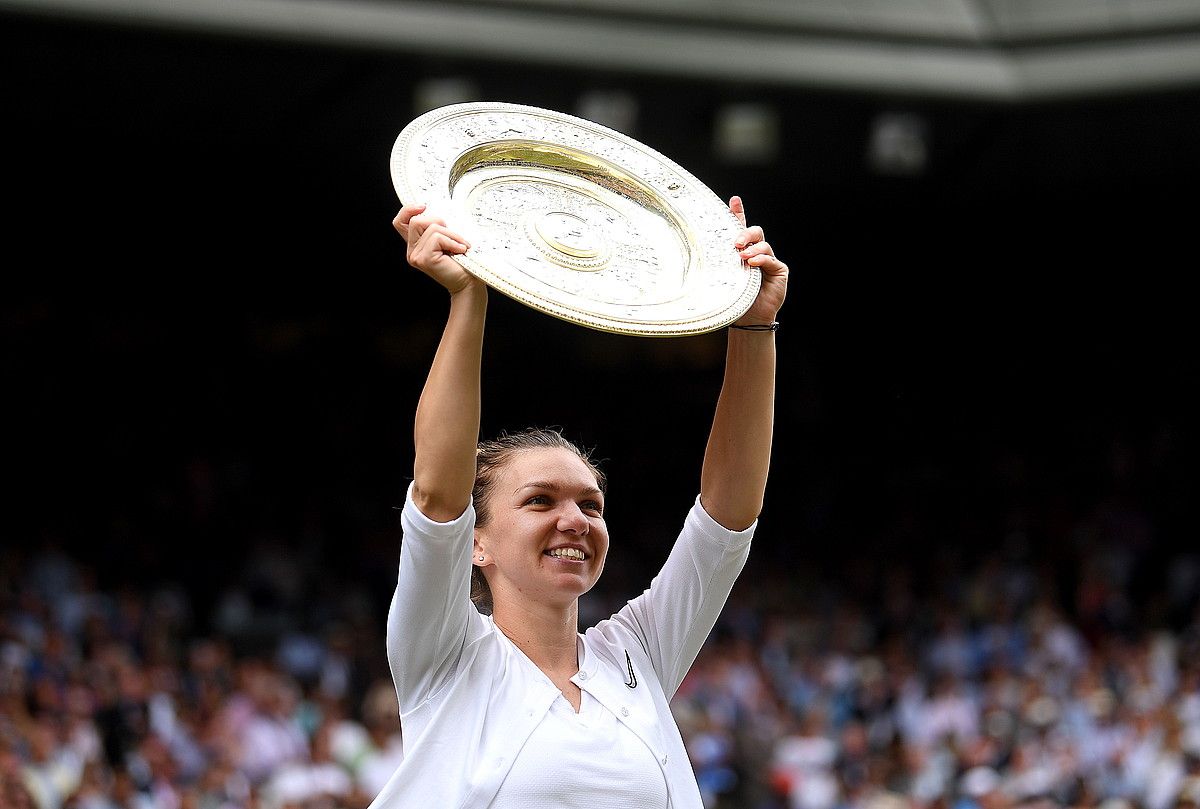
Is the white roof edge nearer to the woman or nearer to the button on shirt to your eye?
the woman

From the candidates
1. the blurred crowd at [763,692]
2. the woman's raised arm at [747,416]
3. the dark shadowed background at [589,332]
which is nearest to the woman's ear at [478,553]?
the woman's raised arm at [747,416]

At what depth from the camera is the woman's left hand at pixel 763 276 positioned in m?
2.63

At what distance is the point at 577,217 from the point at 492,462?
17.2 inches

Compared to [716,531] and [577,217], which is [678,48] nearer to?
[577,217]

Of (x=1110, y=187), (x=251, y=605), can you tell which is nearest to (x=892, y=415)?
(x=1110, y=187)

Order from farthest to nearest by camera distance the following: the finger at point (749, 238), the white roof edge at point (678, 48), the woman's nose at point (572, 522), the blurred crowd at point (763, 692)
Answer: the white roof edge at point (678, 48) < the blurred crowd at point (763, 692) < the finger at point (749, 238) < the woman's nose at point (572, 522)

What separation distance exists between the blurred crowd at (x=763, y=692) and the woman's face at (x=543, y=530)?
5278 millimetres

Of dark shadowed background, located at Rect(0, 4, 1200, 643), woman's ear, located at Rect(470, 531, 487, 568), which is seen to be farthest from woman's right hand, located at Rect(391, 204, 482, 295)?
dark shadowed background, located at Rect(0, 4, 1200, 643)

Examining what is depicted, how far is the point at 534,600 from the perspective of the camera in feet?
8.01

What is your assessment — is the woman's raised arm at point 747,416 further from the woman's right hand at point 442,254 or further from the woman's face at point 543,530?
the woman's right hand at point 442,254

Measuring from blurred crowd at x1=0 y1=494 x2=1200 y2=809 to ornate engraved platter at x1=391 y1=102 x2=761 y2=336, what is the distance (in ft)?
17.4

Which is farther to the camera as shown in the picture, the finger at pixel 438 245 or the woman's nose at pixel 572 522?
the woman's nose at pixel 572 522

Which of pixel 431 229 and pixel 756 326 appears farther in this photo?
pixel 756 326

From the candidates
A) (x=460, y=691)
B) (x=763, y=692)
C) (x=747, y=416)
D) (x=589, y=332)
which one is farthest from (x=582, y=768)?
(x=589, y=332)
